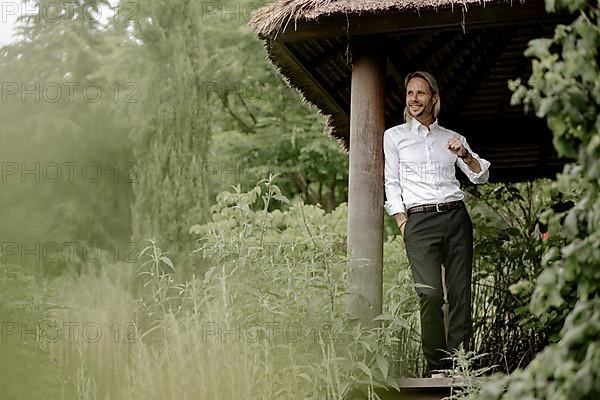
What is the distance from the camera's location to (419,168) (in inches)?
239

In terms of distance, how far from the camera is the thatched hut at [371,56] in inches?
235

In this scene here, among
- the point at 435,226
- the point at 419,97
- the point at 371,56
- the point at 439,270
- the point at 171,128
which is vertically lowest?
the point at 439,270

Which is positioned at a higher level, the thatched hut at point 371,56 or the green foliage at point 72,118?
the green foliage at point 72,118

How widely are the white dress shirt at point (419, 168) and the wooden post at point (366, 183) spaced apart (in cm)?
10

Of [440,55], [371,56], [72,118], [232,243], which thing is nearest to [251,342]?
[232,243]

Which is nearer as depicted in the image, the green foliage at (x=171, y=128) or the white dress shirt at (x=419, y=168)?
the white dress shirt at (x=419, y=168)

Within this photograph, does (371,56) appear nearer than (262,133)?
Yes

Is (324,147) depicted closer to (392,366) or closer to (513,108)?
(513,108)

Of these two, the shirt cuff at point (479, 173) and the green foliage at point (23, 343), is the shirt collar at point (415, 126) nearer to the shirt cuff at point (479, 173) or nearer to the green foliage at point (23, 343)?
the shirt cuff at point (479, 173)

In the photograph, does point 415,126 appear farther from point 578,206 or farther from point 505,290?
point 578,206

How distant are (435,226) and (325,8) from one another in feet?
4.30

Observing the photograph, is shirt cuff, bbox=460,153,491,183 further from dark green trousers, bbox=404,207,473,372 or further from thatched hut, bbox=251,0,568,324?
thatched hut, bbox=251,0,568,324

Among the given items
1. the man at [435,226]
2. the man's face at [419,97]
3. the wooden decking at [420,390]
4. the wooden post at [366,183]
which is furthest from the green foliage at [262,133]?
the wooden decking at [420,390]

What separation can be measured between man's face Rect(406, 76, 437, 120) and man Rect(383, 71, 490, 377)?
0.46 feet
